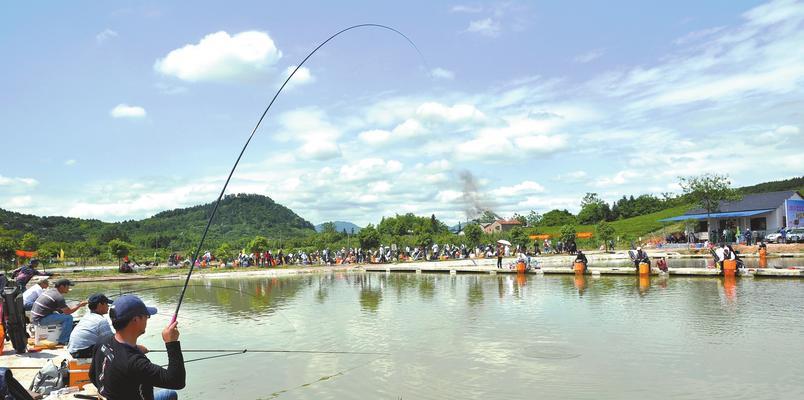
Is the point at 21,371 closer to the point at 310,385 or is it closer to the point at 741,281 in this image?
the point at 310,385

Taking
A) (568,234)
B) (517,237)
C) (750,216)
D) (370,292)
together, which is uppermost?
(750,216)

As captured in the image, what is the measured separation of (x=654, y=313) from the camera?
14977 millimetres

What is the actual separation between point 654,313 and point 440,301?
6.91 meters

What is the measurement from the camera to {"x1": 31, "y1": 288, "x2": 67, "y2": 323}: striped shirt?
391 inches

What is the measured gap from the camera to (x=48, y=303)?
9984mm

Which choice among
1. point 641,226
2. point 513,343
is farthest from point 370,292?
point 641,226

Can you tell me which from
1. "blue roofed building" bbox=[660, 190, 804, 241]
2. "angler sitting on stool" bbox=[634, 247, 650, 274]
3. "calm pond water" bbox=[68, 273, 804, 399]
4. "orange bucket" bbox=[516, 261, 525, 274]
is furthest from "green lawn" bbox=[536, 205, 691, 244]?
"calm pond water" bbox=[68, 273, 804, 399]

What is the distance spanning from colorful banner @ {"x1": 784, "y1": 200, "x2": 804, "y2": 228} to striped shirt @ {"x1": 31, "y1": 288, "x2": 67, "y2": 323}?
6031 centimetres

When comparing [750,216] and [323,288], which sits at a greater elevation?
[750,216]

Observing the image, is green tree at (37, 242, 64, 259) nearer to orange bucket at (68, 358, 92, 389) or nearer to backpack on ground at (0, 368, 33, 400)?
orange bucket at (68, 358, 92, 389)

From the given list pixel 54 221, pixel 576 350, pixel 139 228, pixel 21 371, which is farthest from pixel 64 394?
pixel 139 228

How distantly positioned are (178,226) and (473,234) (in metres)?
110

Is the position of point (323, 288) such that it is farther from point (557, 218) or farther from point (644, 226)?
point (557, 218)

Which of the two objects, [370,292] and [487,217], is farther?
[487,217]
